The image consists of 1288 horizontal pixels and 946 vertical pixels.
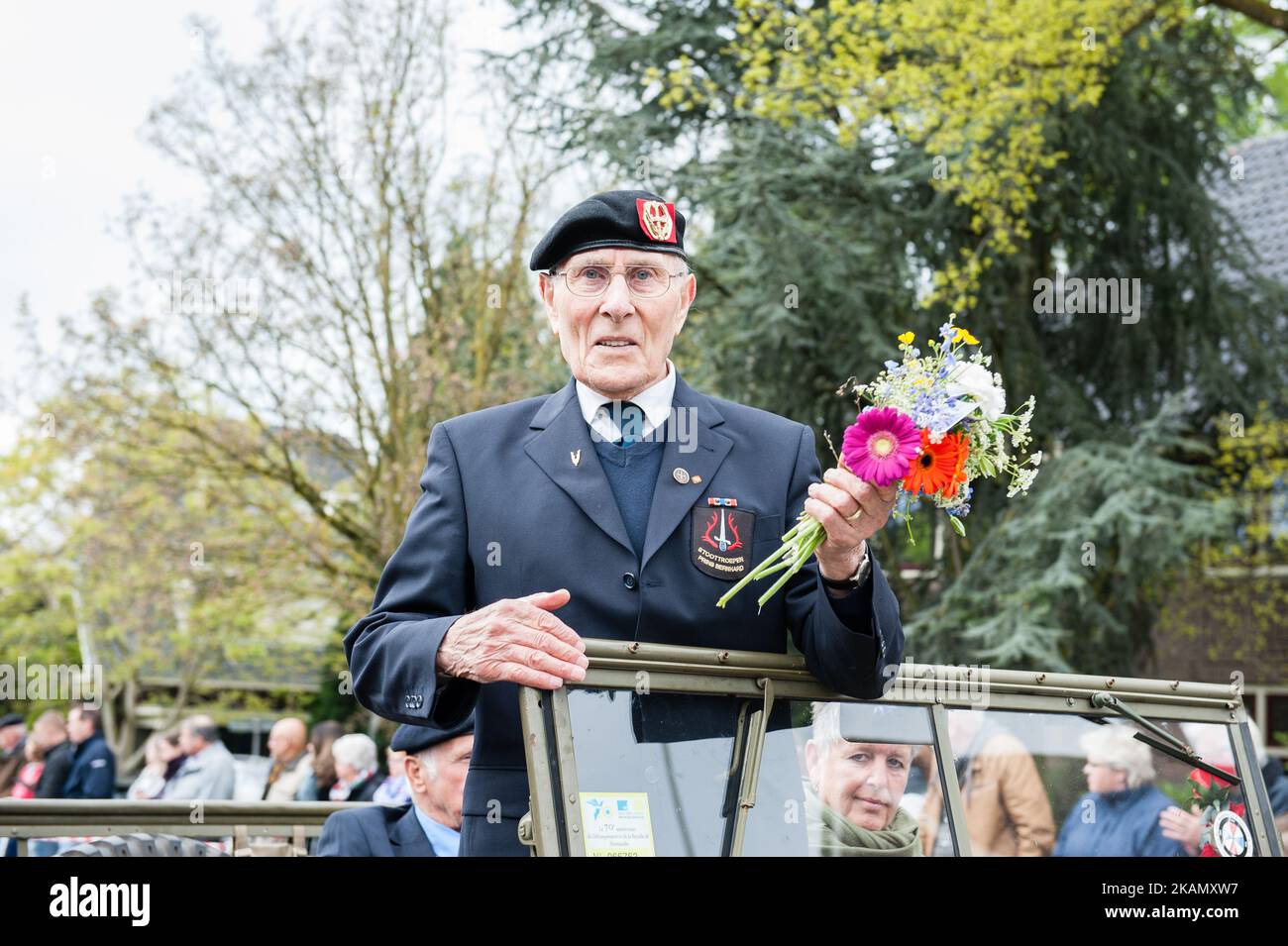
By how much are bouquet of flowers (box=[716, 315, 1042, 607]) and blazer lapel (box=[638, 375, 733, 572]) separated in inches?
8.8

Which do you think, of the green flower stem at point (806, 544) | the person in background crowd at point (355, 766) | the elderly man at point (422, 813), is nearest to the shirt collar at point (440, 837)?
the elderly man at point (422, 813)

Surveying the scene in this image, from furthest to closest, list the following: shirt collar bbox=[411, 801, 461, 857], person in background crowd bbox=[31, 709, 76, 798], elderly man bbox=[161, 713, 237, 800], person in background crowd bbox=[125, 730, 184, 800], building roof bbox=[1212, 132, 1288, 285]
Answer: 1. building roof bbox=[1212, 132, 1288, 285]
2. person in background crowd bbox=[31, 709, 76, 798]
3. person in background crowd bbox=[125, 730, 184, 800]
4. elderly man bbox=[161, 713, 237, 800]
5. shirt collar bbox=[411, 801, 461, 857]

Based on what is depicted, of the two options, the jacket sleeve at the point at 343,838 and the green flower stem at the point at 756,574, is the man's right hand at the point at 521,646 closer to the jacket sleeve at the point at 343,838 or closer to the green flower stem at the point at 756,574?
the green flower stem at the point at 756,574

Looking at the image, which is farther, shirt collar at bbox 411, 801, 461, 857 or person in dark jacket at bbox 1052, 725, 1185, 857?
shirt collar at bbox 411, 801, 461, 857

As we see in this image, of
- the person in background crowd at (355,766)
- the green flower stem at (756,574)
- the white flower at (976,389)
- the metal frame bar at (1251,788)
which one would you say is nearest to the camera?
the white flower at (976,389)

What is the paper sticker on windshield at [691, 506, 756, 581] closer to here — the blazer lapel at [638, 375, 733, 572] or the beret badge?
the blazer lapel at [638, 375, 733, 572]

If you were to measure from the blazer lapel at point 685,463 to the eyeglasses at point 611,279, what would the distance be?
0.71 ft

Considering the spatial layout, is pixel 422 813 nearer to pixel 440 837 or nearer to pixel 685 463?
pixel 440 837

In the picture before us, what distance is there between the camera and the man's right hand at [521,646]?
2293 mm

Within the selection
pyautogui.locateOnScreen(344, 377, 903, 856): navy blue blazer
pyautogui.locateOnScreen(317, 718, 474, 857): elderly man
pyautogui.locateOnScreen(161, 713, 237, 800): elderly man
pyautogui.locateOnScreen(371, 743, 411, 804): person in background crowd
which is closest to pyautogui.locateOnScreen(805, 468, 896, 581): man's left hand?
pyautogui.locateOnScreen(344, 377, 903, 856): navy blue blazer

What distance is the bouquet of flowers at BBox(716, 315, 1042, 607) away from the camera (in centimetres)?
237

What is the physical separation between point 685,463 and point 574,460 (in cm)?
21

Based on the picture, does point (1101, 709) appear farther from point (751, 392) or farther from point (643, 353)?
point (751, 392)
